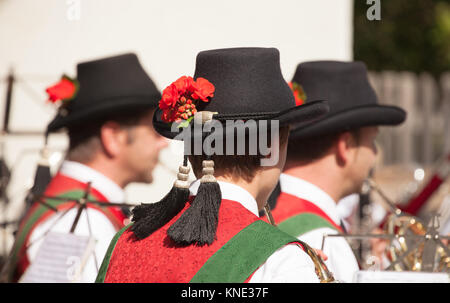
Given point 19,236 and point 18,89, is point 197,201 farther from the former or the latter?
point 18,89

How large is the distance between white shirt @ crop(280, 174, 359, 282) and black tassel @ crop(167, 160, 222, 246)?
2.85 feet

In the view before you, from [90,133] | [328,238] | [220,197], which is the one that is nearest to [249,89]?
[220,197]

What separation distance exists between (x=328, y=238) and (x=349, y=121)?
0.58 meters

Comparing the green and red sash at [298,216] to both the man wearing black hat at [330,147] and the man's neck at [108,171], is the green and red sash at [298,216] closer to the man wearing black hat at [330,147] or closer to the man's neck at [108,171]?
the man wearing black hat at [330,147]

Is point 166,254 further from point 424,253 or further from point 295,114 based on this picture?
point 424,253

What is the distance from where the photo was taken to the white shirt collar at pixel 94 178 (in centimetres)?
397

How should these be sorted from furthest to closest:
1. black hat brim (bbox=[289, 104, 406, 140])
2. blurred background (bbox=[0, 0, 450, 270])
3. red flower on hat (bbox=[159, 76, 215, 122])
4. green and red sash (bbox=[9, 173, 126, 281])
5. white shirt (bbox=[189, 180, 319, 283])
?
blurred background (bbox=[0, 0, 450, 270]) < green and red sash (bbox=[9, 173, 126, 281]) < black hat brim (bbox=[289, 104, 406, 140]) < red flower on hat (bbox=[159, 76, 215, 122]) < white shirt (bbox=[189, 180, 319, 283])

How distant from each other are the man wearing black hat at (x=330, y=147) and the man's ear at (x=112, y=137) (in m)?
0.98

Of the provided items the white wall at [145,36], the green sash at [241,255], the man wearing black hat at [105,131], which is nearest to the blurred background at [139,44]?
the white wall at [145,36]

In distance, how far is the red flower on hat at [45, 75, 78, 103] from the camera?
13.5 feet

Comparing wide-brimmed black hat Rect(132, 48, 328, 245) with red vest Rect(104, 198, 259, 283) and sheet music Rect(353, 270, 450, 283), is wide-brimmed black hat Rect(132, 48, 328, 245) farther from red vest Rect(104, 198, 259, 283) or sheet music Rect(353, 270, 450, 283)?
sheet music Rect(353, 270, 450, 283)

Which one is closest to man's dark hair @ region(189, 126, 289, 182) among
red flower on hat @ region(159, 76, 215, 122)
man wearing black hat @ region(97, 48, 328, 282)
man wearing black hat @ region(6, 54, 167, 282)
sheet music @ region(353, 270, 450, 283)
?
man wearing black hat @ region(97, 48, 328, 282)

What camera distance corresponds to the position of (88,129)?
4.12 m

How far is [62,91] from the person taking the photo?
13.5ft
